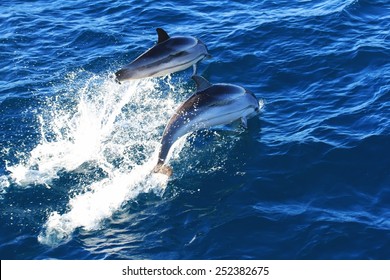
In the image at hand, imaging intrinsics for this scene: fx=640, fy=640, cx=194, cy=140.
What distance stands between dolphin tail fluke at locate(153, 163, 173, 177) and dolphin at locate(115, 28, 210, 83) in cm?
313

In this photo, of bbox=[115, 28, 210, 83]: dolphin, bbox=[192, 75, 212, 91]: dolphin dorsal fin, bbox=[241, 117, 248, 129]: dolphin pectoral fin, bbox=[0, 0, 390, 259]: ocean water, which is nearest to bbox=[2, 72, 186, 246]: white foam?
bbox=[0, 0, 390, 259]: ocean water

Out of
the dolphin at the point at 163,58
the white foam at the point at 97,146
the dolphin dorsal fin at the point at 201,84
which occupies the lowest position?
the white foam at the point at 97,146

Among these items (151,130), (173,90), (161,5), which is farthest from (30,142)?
(161,5)

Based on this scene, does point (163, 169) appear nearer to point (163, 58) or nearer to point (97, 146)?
point (97, 146)

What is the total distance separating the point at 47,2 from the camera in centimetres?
2839

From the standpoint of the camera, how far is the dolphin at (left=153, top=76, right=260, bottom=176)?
655 inches

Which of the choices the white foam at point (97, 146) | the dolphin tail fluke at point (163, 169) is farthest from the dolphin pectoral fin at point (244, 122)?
the dolphin tail fluke at point (163, 169)

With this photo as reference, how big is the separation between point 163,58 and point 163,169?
12.6 feet

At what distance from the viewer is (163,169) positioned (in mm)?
16062

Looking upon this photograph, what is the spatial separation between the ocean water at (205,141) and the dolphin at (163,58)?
1774mm

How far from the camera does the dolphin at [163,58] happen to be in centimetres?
1797

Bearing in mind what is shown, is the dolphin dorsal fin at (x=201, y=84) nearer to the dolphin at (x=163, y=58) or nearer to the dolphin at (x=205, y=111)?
the dolphin at (x=205, y=111)

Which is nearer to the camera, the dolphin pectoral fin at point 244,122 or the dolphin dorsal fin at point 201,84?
the dolphin dorsal fin at point 201,84

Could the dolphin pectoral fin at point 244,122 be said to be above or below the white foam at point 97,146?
above
